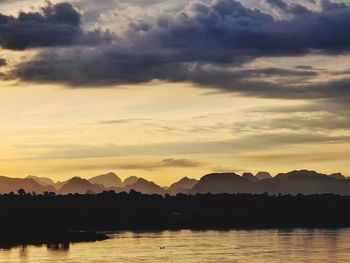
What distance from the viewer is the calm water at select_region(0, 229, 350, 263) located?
135125 mm

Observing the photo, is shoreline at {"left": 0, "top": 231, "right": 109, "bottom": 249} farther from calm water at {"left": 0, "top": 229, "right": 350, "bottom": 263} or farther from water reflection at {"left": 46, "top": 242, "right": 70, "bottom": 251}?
calm water at {"left": 0, "top": 229, "right": 350, "bottom": 263}

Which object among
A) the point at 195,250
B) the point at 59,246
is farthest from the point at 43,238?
the point at 195,250

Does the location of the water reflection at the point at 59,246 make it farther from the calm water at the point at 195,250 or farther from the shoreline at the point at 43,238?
the shoreline at the point at 43,238

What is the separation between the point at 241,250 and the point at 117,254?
22010mm

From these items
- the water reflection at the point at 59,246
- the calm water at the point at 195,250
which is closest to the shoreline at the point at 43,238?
the water reflection at the point at 59,246

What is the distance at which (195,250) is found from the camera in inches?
5920

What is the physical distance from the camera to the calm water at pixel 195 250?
5320 inches

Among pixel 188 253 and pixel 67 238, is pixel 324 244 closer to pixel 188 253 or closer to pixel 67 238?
pixel 188 253

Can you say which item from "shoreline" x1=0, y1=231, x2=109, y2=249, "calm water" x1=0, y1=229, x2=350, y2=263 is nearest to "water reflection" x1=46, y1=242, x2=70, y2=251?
"calm water" x1=0, y1=229, x2=350, y2=263

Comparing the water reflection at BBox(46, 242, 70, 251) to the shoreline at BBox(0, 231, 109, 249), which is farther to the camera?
the shoreline at BBox(0, 231, 109, 249)

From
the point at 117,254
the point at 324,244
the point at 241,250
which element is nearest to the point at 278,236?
the point at 324,244

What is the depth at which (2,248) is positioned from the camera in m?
159

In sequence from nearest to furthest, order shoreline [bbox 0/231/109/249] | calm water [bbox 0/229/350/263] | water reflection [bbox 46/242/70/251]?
calm water [bbox 0/229/350/263]
water reflection [bbox 46/242/70/251]
shoreline [bbox 0/231/109/249]

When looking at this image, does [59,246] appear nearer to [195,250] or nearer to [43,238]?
[43,238]
